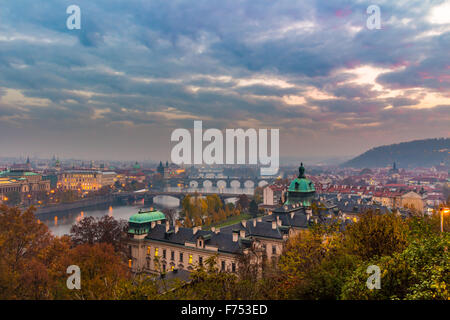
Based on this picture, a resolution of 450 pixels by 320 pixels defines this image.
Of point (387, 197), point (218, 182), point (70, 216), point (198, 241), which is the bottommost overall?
point (70, 216)

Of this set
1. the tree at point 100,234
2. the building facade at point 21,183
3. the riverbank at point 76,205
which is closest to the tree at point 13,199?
the building facade at point 21,183

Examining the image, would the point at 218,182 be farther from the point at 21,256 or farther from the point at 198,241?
the point at 21,256

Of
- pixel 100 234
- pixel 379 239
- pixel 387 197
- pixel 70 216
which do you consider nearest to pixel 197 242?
pixel 100 234

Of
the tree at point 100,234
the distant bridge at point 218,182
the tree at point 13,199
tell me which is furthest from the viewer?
the distant bridge at point 218,182

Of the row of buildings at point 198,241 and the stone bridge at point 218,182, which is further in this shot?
the stone bridge at point 218,182

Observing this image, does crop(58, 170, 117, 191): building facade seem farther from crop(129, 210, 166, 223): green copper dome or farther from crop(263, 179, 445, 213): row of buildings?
crop(129, 210, 166, 223): green copper dome

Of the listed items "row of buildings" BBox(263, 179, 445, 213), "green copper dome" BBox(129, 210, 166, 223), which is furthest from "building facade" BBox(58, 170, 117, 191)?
"green copper dome" BBox(129, 210, 166, 223)

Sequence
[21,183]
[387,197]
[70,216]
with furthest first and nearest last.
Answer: [21,183] < [387,197] < [70,216]

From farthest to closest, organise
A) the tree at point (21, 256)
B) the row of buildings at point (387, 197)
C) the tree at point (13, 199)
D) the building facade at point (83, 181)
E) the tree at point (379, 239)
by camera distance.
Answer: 1. the building facade at point (83, 181)
2. the tree at point (13, 199)
3. the row of buildings at point (387, 197)
4. the tree at point (379, 239)
5. the tree at point (21, 256)

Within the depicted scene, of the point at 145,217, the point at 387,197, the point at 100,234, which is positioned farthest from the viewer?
the point at 387,197

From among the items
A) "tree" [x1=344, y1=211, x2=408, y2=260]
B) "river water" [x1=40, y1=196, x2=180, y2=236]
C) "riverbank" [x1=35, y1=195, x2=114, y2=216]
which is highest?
"tree" [x1=344, y1=211, x2=408, y2=260]

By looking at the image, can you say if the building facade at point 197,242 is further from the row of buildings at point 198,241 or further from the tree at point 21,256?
the tree at point 21,256

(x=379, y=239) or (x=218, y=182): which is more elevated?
(x=379, y=239)
